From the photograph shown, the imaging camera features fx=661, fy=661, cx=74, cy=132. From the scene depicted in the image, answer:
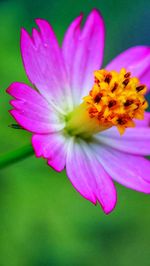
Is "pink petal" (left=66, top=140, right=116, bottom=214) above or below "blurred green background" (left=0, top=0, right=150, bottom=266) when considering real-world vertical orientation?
above

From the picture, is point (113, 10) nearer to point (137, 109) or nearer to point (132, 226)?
point (132, 226)

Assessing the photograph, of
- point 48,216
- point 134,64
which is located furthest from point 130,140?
point 48,216

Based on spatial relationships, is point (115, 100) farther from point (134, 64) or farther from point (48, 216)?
point (48, 216)

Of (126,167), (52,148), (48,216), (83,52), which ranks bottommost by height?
(48,216)

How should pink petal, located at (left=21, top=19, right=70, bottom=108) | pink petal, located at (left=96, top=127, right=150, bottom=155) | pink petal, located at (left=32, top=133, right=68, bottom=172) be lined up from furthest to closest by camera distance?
pink petal, located at (left=96, top=127, right=150, bottom=155)
pink petal, located at (left=21, top=19, right=70, bottom=108)
pink petal, located at (left=32, top=133, right=68, bottom=172)

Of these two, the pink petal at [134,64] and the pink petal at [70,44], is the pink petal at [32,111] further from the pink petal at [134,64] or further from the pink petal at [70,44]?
the pink petal at [134,64]

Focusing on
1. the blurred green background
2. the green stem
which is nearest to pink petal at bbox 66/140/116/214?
the green stem

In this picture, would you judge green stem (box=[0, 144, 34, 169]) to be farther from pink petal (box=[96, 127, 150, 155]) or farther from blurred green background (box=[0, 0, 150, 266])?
blurred green background (box=[0, 0, 150, 266])
